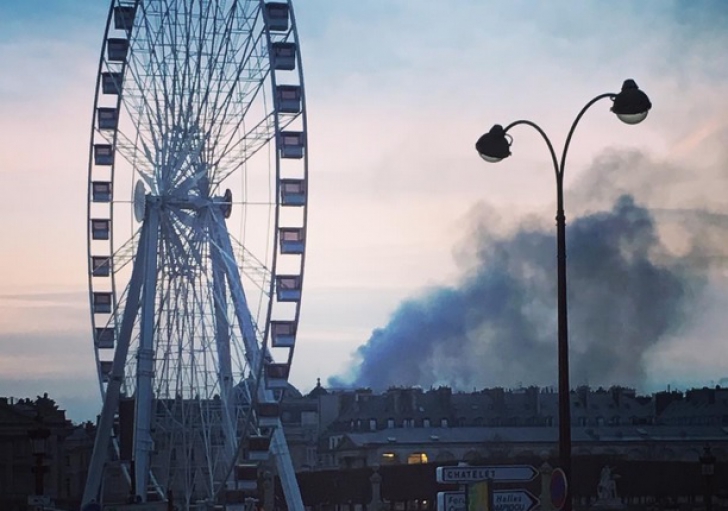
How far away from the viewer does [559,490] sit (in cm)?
1781

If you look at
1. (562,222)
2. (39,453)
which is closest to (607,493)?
(39,453)

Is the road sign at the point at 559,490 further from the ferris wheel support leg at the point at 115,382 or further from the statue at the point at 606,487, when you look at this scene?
the statue at the point at 606,487

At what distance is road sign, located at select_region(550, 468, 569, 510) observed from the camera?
17781 millimetres

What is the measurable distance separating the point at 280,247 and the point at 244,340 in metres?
2.87

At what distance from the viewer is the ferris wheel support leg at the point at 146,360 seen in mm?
43406

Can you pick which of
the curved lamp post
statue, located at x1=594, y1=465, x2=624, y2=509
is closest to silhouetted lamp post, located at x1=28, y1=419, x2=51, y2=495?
the curved lamp post

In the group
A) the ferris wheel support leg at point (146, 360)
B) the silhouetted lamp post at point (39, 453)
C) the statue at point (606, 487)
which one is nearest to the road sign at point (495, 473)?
the silhouetted lamp post at point (39, 453)

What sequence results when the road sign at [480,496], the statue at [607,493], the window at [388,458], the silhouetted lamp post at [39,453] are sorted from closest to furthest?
the road sign at [480,496] → the silhouetted lamp post at [39,453] → the statue at [607,493] → the window at [388,458]

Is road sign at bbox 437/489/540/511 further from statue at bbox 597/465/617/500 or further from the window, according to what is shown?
the window

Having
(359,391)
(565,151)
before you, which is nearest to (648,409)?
(359,391)

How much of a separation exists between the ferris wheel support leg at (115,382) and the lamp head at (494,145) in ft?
83.3

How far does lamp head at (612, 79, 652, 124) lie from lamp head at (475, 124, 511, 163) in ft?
4.65

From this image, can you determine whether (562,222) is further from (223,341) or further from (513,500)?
(223,341)

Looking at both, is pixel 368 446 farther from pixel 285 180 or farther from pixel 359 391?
pixel 285 180
